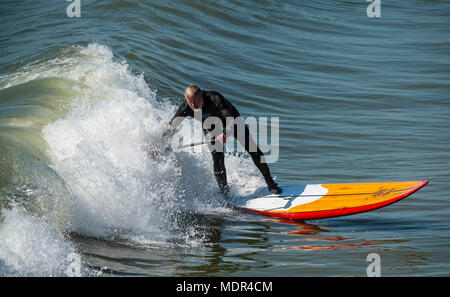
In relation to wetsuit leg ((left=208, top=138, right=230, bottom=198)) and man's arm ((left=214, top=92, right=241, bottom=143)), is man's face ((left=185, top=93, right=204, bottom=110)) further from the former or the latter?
wetsuit leg ((left=208, top=138, right=230, bottom=198))

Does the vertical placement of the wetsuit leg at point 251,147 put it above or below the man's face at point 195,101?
below

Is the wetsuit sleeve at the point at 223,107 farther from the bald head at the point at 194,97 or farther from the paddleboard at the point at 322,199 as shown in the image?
the paddleboard at the point at 322,199

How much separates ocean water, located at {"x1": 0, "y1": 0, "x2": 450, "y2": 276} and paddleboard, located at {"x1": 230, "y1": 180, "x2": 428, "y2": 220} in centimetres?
18

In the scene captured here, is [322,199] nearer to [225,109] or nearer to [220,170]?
[220,170]

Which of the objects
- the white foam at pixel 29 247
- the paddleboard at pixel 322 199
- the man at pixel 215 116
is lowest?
the white foam at pixel 29 247

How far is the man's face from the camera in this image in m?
6.85

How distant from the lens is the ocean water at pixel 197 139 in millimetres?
5434

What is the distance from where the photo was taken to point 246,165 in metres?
8.98

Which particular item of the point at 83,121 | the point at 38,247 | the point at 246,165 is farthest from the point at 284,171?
the point at 38,247

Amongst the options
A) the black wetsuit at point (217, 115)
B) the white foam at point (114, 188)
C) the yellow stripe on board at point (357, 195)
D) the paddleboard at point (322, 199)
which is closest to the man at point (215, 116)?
the black wetsuit at point (217, 115)

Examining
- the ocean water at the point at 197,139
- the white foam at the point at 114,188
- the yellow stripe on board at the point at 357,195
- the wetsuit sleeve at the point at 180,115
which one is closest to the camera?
the white foam at the point at 114,188

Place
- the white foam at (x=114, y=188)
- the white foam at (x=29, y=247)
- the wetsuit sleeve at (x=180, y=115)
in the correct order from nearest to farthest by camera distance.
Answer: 1. the white foam at (x=29, y=247)
2. the white foam at (x=114, y=188)
3. the wetsuit sleeve at (x=180, y=115)

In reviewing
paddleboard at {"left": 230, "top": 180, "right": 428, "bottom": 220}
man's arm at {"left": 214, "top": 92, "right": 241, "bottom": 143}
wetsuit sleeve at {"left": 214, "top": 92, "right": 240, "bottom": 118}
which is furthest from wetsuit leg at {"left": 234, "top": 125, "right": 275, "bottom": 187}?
paddleboard at {"left": 230, "top": 180, "right": 428, "bottom": 220}
